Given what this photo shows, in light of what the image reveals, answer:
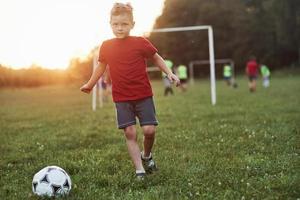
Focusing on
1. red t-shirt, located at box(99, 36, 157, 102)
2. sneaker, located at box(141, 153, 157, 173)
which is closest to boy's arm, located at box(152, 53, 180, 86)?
red t-shirt, located at box(99, 36, 157, 102)

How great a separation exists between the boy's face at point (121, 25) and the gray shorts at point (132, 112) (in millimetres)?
934

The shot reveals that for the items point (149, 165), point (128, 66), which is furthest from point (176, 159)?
point (128, 66)

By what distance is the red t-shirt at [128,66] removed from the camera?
709 centimetres

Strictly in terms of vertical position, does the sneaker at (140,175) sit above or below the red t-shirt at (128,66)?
below

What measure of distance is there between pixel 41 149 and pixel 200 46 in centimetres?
6278

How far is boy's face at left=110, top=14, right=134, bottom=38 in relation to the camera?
693cm

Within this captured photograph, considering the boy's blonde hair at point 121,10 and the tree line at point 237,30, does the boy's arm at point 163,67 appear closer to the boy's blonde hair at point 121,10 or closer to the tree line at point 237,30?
the boy's blonde hair at point 121,10

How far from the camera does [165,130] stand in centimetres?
1240

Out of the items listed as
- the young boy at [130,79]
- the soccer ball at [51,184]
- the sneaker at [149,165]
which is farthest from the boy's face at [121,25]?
the soccer ball at [51,184]

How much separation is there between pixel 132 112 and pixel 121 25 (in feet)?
3.96

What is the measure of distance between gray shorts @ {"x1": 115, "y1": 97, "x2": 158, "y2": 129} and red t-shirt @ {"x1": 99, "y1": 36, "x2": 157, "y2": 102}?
0.09m

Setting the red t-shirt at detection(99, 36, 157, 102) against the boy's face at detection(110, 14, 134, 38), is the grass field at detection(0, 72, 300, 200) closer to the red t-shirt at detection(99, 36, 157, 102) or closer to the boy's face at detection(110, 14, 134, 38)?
the red t-shirt at detection(99, 36, 157, 102)

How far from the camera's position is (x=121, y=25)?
275 inches

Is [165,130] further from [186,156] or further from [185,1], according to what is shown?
[185,1]
